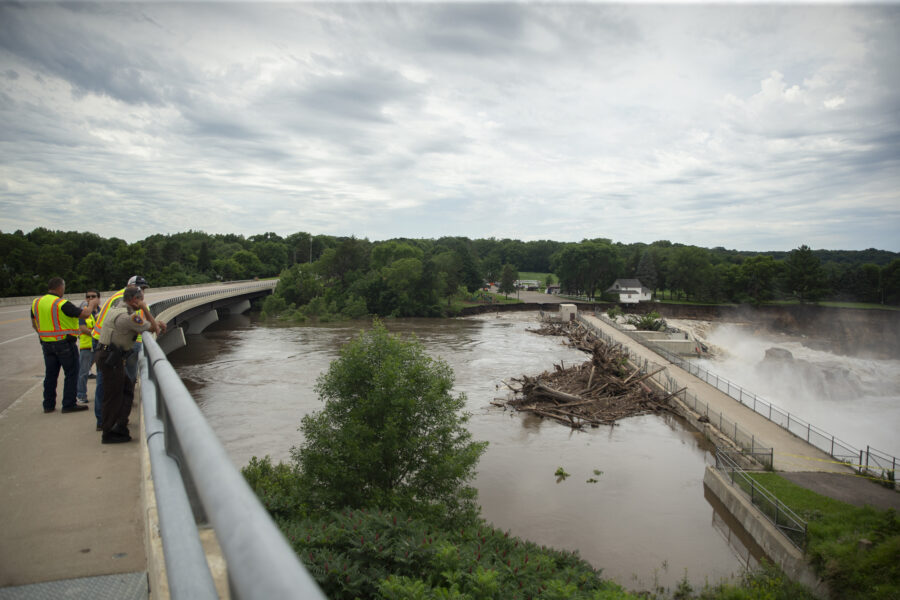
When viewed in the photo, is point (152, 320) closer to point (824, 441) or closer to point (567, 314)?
point (824, 441)

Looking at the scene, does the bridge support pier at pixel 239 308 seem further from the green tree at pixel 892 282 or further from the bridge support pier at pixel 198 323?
the green tree at pixel 892 282

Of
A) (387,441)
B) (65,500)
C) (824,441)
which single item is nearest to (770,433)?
(824,441)

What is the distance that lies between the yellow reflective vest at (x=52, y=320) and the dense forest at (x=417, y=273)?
245 ft

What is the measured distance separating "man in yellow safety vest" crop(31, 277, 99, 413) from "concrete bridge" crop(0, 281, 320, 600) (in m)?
0.53

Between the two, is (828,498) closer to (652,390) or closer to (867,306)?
(652,390)

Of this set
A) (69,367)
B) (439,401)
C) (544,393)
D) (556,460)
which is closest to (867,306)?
(544,393)

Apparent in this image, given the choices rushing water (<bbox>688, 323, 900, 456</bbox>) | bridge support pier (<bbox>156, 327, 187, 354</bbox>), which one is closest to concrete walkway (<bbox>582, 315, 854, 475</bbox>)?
rushing water (<bbox>688, 323, 900, 456</bbox>)

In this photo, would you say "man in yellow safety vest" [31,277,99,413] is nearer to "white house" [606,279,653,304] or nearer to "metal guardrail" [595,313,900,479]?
"metal guardrail" [595,313,900,479]

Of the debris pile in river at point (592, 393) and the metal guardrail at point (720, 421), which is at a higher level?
the metal guardrail at point (720, 421)

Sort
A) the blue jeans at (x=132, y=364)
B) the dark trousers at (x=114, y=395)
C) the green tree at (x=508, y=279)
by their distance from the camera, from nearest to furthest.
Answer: the dark trousers at (x=114, y=395) < the blue jeans at (x=132, y=364) < the green tree at (x=508, y=279)

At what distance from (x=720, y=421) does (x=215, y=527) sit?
3031cm

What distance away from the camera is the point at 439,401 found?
688 inches

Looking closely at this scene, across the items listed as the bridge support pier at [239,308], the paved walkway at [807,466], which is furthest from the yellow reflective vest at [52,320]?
the bridge support pier at [239,308]

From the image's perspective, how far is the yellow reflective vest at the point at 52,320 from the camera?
370 inches
